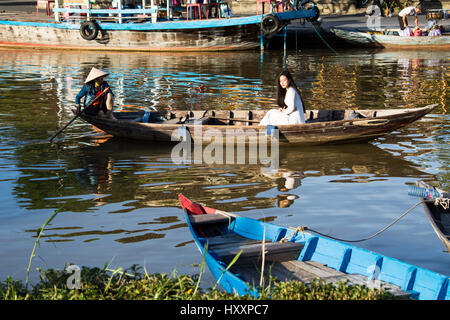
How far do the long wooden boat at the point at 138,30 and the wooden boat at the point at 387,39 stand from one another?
78.5 inches

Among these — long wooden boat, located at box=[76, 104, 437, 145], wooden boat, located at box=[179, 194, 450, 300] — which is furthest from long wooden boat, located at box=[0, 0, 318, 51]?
wooden boat, located at box=[179, 194, 450, 300]

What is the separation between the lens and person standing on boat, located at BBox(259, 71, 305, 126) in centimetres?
1012

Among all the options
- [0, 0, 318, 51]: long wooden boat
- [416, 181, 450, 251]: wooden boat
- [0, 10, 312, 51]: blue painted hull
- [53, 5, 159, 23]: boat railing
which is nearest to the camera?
[416, 181, 450, 251]: wooden boat

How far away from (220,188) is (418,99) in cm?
824

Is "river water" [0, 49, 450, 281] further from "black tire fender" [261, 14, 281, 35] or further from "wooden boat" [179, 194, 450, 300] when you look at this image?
"black tire fender" [261, 14, 281, 35]

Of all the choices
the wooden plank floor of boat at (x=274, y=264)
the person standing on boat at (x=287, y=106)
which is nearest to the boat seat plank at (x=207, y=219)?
the wooden plank floor of boat at (x=274, y=264)

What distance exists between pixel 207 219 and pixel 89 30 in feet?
65.3

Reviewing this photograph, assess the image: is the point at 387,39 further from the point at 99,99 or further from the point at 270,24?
the point at 99,99

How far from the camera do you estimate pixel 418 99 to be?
48.4ft

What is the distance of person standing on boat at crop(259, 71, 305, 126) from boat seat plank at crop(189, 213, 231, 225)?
4225 mm

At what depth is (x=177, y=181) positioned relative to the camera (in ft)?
29.0

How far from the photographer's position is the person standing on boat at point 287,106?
10.1 meters

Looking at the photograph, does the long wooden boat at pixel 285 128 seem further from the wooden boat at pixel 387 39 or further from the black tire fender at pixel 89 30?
the black tire fender at pixel 89 30

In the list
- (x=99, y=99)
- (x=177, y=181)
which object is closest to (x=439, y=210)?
(x=177, y=181)
